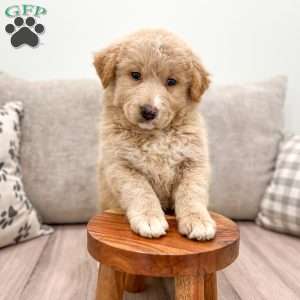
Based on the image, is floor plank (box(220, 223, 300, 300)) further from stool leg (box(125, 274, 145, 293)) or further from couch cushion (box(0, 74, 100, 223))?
couch cushion (box(0, 74, 100, 223))

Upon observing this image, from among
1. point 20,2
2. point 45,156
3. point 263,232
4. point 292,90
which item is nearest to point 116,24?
point 20,2

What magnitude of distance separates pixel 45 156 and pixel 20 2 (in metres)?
0.94

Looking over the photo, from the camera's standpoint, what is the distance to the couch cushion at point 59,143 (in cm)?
228

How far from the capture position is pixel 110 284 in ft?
4.24

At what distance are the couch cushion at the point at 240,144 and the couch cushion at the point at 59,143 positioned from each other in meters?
0.71

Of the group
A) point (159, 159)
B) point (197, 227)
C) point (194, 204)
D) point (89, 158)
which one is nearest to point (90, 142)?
point (89, 158)

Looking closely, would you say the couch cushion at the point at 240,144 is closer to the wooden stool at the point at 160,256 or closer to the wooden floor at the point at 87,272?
the wooden floor at the point at 87,272

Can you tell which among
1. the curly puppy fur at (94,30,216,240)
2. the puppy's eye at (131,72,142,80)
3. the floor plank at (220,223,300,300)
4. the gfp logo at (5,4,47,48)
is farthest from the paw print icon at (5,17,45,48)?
the floor plank at (220,223,300,300)

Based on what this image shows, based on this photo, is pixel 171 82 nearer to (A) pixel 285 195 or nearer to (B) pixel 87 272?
(B) pixel 87 272

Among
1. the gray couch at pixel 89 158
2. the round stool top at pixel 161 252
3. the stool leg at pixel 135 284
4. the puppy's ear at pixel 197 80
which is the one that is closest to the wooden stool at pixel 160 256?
the round stool top at pixel 161 252

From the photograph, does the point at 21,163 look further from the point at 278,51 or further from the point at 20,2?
the point at 278,51

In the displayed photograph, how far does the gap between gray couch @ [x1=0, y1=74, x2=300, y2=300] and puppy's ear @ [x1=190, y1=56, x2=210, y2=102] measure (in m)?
0.92

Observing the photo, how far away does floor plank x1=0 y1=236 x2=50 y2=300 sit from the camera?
5.44 feet

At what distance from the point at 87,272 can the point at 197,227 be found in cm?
83
